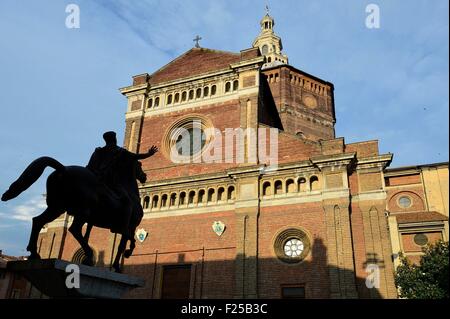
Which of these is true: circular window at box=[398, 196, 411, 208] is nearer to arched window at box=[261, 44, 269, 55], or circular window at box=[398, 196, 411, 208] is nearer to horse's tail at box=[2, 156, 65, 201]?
horse's tail at box=[2, 156, 65, 201]

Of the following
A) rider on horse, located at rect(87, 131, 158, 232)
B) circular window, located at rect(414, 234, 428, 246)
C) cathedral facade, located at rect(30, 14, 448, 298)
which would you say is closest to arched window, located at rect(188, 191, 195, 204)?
cathedral facade, located at rect(30, 14, 448, 298)

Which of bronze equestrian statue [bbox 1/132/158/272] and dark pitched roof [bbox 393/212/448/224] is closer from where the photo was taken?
bronze equestrian statue [bbox 1/132/158/272]

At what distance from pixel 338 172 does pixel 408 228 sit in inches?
165

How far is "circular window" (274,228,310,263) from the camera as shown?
63.2 feet

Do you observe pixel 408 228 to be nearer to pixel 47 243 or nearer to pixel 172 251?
pixel 172 251

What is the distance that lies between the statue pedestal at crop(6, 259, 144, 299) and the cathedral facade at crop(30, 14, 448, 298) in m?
13.3

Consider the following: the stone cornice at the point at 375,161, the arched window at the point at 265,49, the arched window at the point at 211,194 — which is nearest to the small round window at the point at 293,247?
the stone cornice at the point at 375,161

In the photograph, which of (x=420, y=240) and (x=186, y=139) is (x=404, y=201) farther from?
(x=186, y=139)

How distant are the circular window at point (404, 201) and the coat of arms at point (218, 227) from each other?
10.3 m

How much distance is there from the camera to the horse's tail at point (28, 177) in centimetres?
614

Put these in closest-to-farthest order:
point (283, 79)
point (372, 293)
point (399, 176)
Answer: point (372, 293) → point (399, 176) → point (283, 79)
